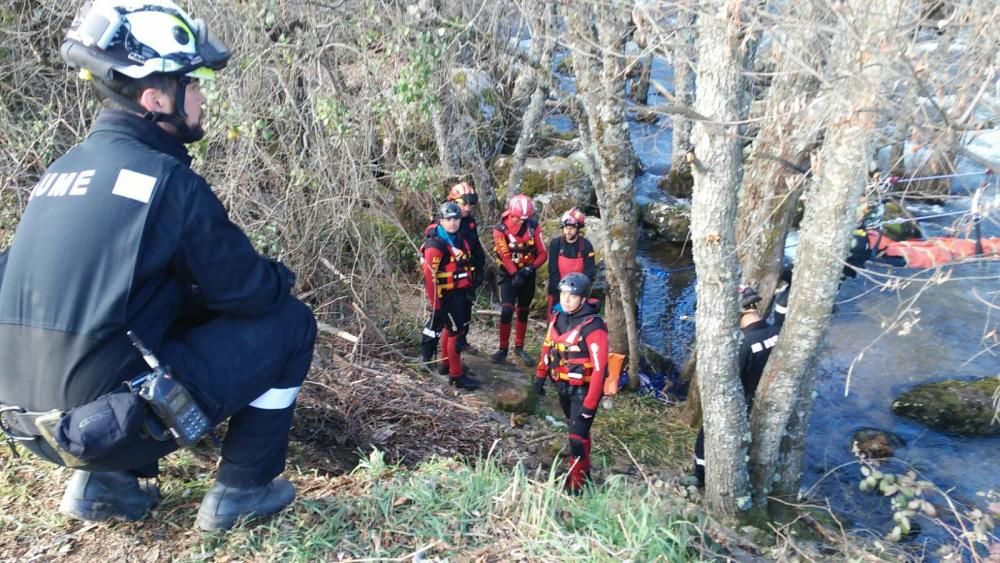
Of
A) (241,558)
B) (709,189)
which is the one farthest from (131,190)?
(709,189)

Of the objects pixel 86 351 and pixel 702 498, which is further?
pixel 702 498

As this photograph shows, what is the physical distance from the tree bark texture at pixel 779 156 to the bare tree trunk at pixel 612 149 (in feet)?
4.23

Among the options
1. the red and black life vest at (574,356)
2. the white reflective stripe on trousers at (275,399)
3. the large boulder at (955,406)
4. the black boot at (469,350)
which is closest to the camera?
the white reflective stripe on trousers at (275,399)

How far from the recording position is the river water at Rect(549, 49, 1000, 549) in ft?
23.9

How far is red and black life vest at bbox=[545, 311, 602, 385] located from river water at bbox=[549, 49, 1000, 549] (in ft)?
6.81

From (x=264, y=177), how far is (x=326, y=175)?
0.57 metres

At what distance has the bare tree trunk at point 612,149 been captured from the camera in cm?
654

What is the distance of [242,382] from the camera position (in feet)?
8.73

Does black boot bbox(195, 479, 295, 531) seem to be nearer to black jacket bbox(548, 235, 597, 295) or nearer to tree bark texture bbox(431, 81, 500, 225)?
black jacket bbox(548, 235, 597, 295)

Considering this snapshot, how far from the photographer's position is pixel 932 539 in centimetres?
652

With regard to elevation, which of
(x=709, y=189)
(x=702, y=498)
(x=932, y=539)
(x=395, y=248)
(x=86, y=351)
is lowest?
(x=932, y=539)

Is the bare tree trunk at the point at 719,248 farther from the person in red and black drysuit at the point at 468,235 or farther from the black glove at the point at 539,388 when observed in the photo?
the person in red and black drysuit at the point at 468,235

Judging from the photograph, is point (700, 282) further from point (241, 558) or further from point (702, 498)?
point (241, 558)

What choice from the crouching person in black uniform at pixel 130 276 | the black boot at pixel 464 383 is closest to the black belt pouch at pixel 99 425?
the crouching person in black uniform at pixel 130 276
